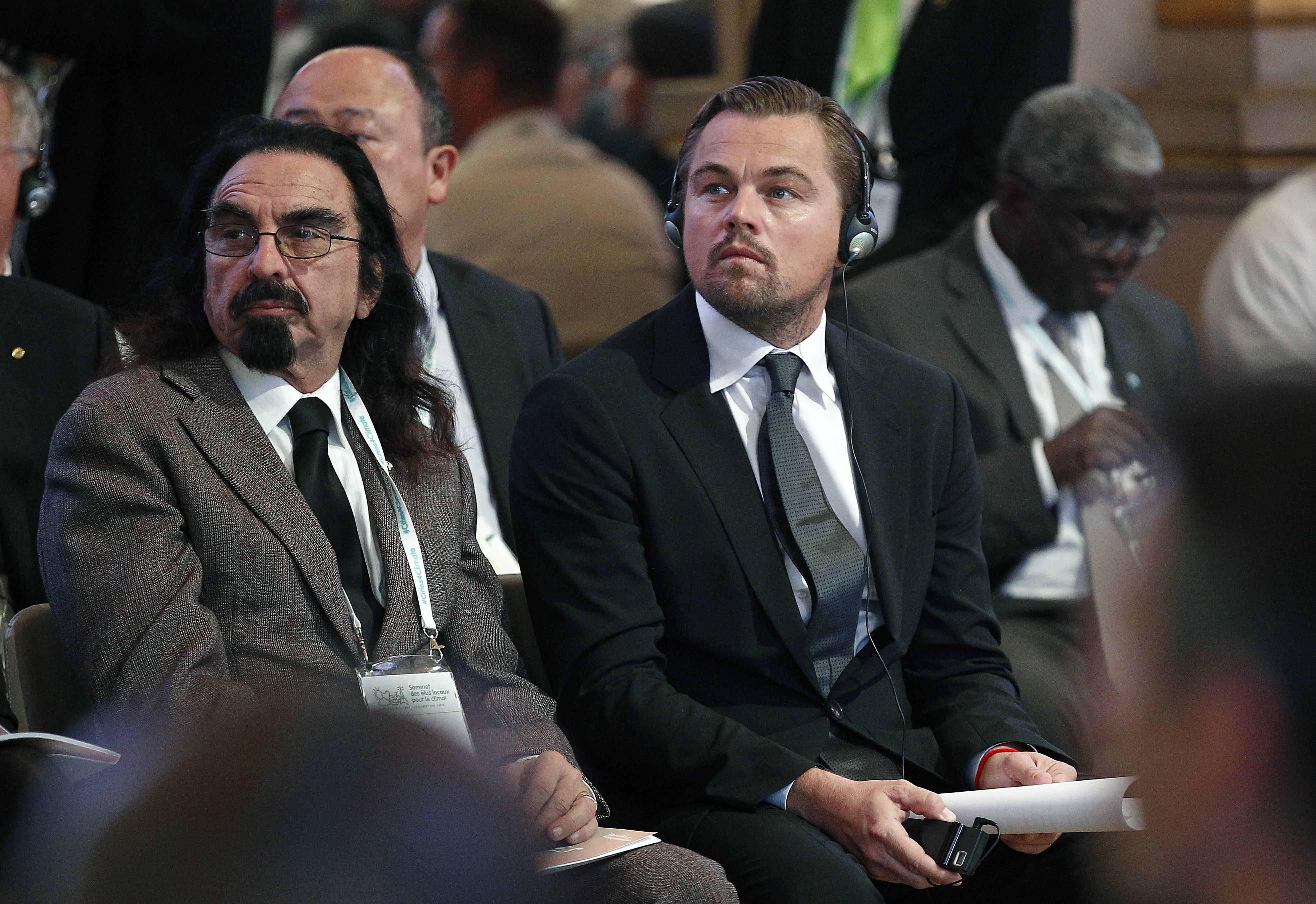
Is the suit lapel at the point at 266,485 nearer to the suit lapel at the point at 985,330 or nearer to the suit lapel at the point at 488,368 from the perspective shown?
the suit lapel at the point at 488,368

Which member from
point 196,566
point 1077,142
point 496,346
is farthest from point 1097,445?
point 196,566

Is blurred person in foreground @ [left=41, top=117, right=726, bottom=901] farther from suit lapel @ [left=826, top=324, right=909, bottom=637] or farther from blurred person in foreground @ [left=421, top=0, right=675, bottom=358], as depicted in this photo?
blurred person in foreground @ [left=421, top=0, right=675, bottom=358]

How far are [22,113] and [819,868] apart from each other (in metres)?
2.24

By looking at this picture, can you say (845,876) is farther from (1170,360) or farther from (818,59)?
(818,59)

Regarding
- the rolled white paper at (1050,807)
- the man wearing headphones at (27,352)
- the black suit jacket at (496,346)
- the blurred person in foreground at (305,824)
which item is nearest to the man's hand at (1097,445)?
the black suit jacket at (496,346)

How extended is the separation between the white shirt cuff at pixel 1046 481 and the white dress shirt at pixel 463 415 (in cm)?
119

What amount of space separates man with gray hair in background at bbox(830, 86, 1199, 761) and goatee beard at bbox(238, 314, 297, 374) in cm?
158

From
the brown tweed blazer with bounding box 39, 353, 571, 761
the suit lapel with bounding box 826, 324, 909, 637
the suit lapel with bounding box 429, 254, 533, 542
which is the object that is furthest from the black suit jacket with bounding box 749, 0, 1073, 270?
the brown tweed blazer with bounding box 39, 353, 571, 761

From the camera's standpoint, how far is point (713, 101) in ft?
9.87

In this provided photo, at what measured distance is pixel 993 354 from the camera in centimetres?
390

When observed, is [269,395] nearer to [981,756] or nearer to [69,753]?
[69,753]

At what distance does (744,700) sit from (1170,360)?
199 centimetres

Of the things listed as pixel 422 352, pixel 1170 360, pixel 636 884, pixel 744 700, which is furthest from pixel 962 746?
pixel 1170 360

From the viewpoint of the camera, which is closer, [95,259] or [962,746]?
[962,746]
